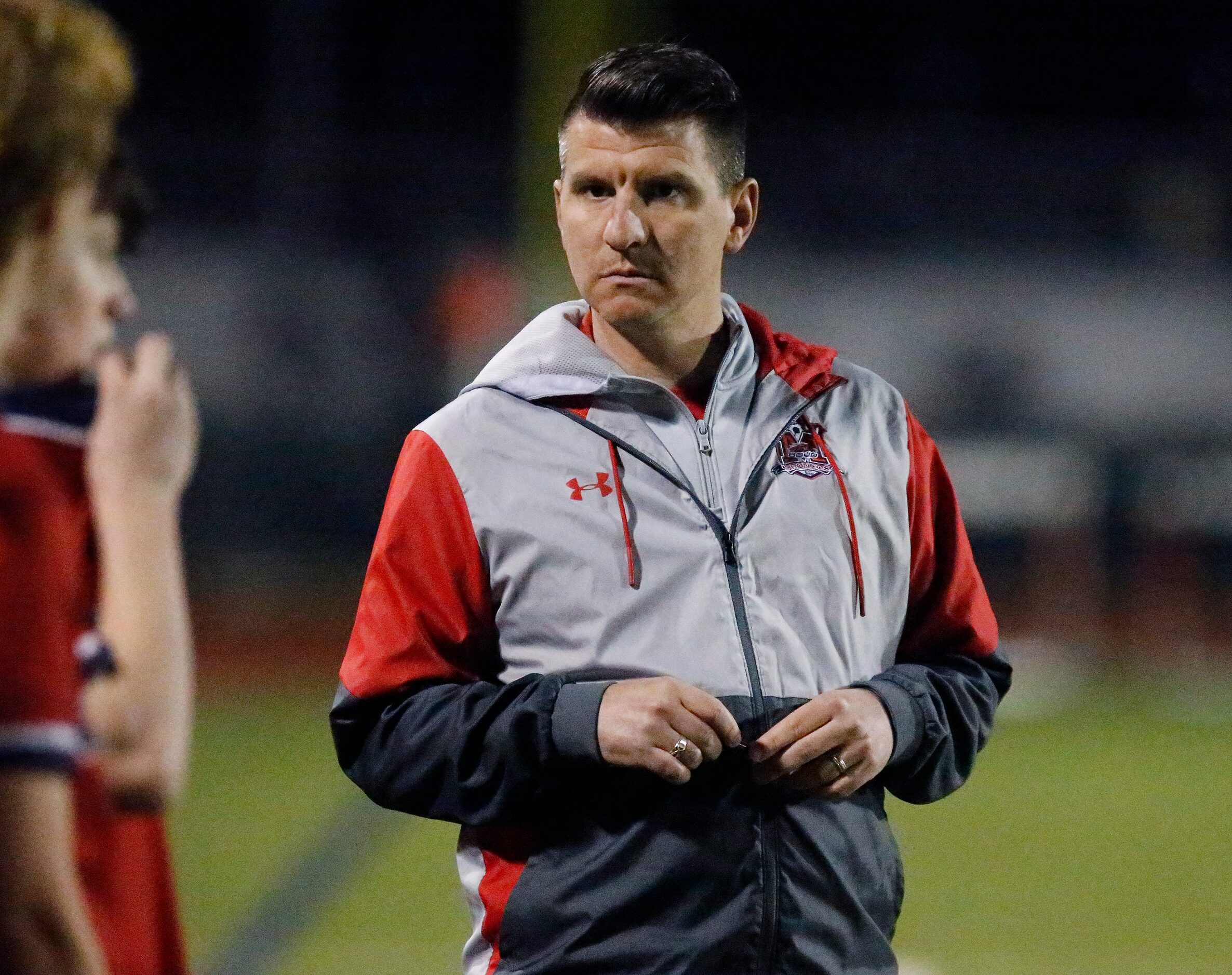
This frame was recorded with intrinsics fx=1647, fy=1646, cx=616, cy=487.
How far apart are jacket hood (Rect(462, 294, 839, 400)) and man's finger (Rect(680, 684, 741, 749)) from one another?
1.52 feet

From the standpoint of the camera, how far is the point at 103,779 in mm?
1204

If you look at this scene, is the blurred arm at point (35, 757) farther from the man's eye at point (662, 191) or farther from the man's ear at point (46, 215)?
the man's eye at point (662, 191)

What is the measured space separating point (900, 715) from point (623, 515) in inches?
17.1

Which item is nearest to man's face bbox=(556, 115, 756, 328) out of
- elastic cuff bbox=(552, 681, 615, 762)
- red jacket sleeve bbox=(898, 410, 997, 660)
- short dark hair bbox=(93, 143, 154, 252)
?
red jacket sleeve bbox=(898, 410, 997, 660)

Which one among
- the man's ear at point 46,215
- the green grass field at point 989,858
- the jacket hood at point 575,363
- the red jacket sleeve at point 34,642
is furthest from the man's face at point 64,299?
the green grass field at point 989,858

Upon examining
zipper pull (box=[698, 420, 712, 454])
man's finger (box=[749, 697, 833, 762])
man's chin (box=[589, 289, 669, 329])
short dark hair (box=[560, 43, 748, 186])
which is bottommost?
man's finger (box=[749, 697, 833, 762])

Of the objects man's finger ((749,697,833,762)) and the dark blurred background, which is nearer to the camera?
man's finger ((749,697,833,762))

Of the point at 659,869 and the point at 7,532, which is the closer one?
the point at 7,532

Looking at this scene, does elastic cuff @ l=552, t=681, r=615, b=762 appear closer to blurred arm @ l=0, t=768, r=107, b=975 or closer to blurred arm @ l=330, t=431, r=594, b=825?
blurred arm @ l=330, t=431, r=594, b=825

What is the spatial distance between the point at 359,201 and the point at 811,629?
1411 centimetres

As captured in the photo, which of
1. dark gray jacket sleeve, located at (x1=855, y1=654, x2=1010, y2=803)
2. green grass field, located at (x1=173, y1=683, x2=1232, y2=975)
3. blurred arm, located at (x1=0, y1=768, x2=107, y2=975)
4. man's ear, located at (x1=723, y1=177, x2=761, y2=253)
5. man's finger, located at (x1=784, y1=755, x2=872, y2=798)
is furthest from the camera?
green grass field, located at (x1=173, y1=683, x2=1232, y2=975)

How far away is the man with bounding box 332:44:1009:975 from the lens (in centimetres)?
200

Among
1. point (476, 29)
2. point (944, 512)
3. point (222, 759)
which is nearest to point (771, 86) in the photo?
point (476, 29)

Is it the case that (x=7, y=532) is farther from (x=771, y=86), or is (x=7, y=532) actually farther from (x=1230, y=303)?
(x=771, y=86)
